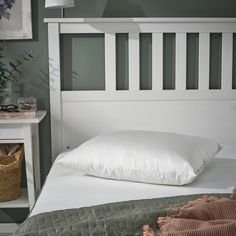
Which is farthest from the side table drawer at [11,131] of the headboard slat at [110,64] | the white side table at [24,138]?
the headboard slat at [110,64]

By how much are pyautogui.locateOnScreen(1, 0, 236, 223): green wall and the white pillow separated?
0.73 meters

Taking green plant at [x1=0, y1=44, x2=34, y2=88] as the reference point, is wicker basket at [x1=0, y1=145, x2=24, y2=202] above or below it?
below

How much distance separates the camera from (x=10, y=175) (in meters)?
2.67

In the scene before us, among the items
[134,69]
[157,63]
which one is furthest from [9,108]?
[157,63]

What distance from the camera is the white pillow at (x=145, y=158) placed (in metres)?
2.09

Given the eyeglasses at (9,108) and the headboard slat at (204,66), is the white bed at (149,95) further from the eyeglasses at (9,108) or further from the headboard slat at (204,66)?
the eyeglasses at (9,108)

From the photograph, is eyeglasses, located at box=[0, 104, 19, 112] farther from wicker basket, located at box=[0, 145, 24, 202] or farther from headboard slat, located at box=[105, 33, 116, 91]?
headboard slat, located at box=[105, 33, 116, 91]

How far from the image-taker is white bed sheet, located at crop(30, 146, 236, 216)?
1.90m

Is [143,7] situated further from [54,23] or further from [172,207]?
[172,207]

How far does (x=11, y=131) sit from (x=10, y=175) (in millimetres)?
230

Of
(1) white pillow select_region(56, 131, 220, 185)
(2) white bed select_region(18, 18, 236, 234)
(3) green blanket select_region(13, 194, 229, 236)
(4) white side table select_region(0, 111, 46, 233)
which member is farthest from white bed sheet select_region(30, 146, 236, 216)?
(2) white bed select_region(18, 18, 236, 234)

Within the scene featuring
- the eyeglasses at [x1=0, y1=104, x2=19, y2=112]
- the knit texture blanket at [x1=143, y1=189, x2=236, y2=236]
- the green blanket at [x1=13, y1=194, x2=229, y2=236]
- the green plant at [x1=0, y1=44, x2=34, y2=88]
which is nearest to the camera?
the knit texture blanket at [x1=143, y1=189, x2=236, y2=236]

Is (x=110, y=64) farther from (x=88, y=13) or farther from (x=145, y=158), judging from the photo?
(x=145, y=158)

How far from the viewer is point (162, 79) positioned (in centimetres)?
287
